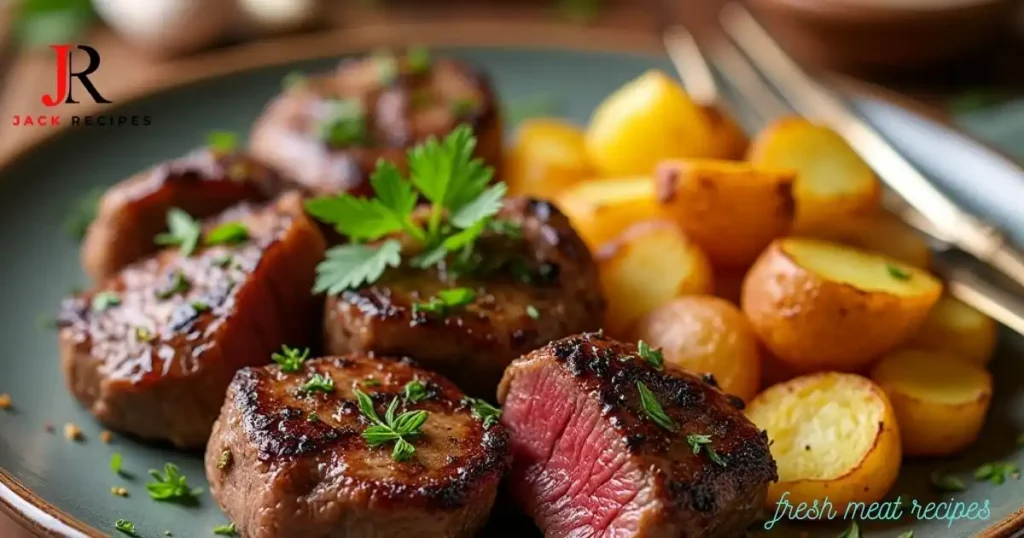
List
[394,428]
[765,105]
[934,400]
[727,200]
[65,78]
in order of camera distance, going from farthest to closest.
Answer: [65,78]
[765,105]
[727,200]
[934,400]
[394,428]

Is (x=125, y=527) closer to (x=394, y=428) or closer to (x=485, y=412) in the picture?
(x=394, y=428)

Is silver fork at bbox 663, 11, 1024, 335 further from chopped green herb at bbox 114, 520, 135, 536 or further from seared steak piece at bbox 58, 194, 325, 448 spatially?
chopped green herb at bbox 114, 520, 135, 536

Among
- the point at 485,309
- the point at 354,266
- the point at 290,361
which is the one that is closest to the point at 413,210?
the point at 354,266

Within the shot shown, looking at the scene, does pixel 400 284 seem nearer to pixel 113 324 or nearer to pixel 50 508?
pixel 113 324

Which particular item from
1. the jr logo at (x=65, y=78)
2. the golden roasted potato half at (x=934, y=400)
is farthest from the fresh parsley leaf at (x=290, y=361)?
the jr logo at (x=65, y=78)

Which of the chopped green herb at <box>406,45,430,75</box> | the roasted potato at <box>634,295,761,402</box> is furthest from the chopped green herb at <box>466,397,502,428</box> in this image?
the chopped green herb at <box>406,45,430,75</box>

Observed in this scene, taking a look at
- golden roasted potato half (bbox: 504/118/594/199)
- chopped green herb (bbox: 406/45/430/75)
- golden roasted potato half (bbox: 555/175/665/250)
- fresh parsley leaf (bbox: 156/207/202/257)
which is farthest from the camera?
chopped green herb (bbox: 406/45/430/75)
